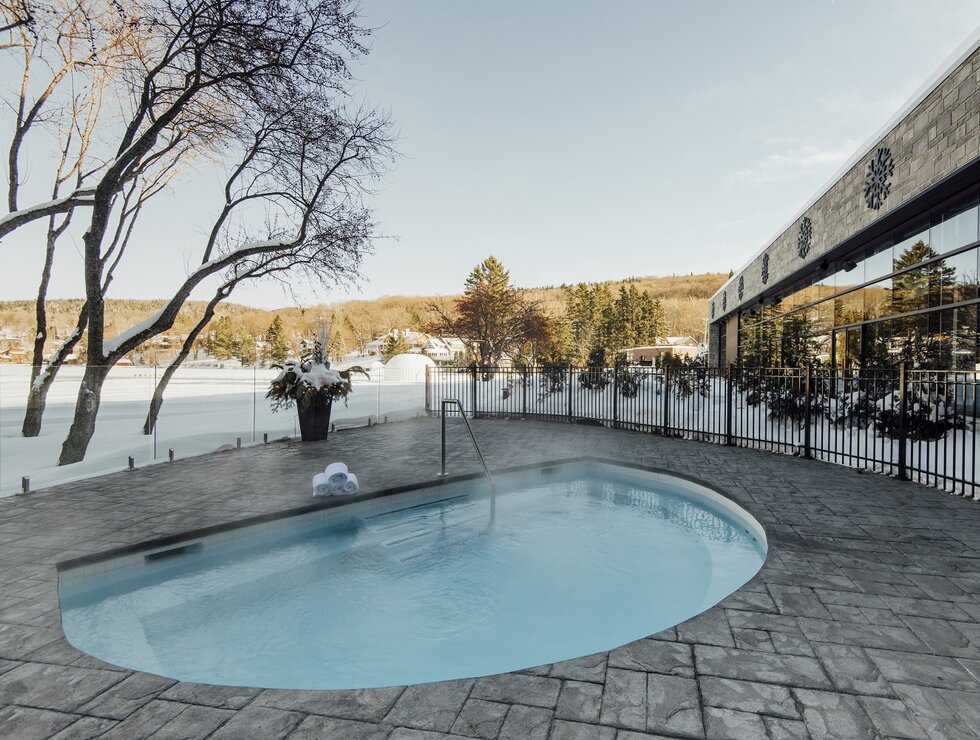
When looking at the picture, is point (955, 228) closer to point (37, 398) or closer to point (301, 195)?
point (301, 195)

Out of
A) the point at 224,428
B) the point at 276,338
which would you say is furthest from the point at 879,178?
the point at 276,338

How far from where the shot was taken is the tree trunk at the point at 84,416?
5.62 metres

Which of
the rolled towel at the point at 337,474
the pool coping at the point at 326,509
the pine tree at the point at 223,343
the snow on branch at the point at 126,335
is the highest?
the pine tree at the point at 223,343

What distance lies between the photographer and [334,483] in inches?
183

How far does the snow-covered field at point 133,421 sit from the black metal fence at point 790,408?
518cm

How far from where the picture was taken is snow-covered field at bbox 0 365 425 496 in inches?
204

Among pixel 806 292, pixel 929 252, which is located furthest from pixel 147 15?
pixel 806 292

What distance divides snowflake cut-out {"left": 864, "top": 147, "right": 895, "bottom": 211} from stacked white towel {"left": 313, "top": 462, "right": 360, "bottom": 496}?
857 centimetres

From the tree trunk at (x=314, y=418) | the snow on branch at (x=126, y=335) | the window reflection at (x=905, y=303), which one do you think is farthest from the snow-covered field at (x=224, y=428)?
the window reflection at (x=905, y=303)

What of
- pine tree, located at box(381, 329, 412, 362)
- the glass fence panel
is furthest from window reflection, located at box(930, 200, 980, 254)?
pine tree, located at box(381, 329, 412, 362)

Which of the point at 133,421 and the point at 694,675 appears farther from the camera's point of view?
the point at 133,421

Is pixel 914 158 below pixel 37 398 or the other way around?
the other way around

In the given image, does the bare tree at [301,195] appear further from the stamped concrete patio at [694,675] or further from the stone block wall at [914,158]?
the stone block wall at [914,158]

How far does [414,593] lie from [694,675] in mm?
2262
